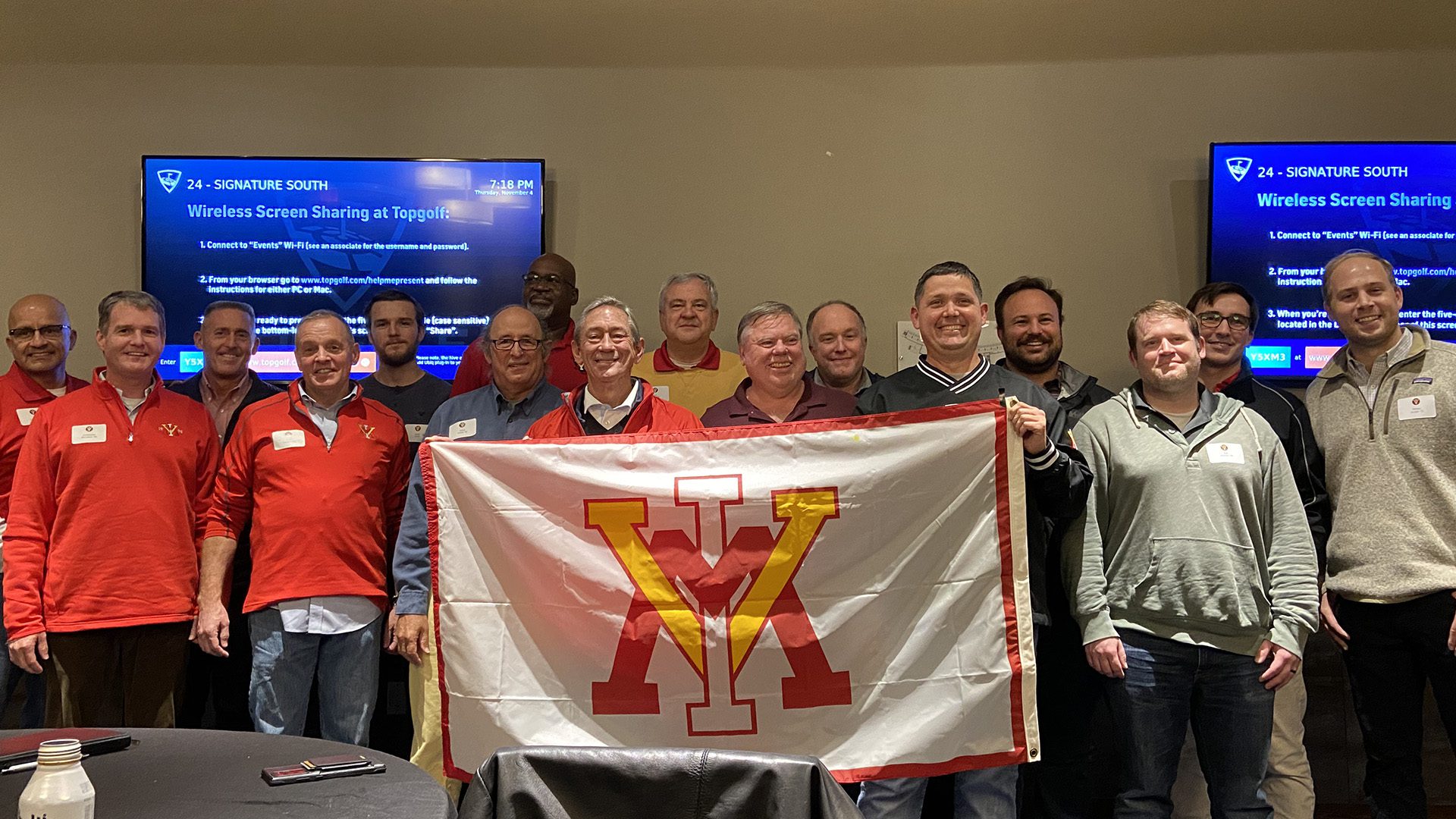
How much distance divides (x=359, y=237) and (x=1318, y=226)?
171 inches

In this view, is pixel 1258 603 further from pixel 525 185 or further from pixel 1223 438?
pixel 525 185

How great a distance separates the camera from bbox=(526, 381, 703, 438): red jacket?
10.9ft

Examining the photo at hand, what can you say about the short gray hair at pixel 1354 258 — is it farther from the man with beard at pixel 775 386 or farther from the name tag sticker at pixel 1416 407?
the man with beard at pixel 775 386

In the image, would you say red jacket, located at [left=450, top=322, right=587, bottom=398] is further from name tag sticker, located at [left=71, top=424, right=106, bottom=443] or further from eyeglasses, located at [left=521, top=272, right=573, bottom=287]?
name tag sticker, located at [left=71, top=424, right=106, bottom=443]

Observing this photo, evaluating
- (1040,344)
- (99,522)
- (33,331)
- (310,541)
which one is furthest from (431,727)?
(1040,344)

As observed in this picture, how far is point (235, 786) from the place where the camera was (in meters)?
1.84

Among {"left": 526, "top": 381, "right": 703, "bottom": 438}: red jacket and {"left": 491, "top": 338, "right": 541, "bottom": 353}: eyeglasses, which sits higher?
{"left": 491, "top": 338, "right": 541, "bottom": 353}: eyeglasses

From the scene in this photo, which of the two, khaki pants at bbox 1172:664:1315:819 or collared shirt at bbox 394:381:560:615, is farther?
khaki pants at bbox 1172:664:1315:819

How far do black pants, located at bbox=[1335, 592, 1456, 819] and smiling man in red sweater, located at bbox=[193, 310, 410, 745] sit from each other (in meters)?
2.99

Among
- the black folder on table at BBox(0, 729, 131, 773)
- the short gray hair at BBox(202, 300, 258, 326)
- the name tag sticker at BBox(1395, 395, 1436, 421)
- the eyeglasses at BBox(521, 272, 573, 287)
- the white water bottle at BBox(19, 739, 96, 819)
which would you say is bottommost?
the black folder on table at BBox(0, 729, 131, 773)

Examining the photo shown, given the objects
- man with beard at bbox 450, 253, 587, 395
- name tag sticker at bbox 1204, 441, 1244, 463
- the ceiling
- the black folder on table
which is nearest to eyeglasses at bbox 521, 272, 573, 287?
man with beard at bbox 450, 253, 587, 395

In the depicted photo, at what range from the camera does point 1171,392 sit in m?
3.08

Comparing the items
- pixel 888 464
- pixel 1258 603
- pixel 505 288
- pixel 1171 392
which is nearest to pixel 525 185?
pixel 505 288

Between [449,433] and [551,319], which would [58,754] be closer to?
[449,433]
